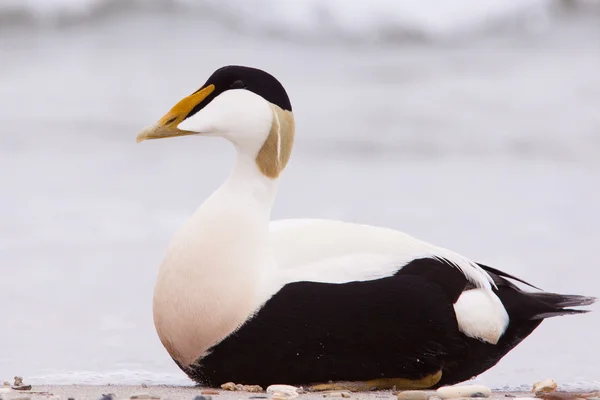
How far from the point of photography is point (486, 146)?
1089cm

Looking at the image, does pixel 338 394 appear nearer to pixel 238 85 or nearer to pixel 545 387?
pixel 545 387

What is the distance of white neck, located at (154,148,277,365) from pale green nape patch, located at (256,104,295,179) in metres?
0.03

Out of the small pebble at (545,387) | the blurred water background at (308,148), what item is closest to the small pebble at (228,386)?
the blurred water background at (308,148)

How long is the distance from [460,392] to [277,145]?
0.99m

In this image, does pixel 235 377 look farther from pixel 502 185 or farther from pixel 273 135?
pixel 502 185

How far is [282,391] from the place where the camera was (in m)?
3.51

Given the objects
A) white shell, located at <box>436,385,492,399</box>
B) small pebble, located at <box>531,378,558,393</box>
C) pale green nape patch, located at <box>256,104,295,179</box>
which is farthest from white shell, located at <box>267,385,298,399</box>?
small pebble, located at <box>531,378,558,393</box>

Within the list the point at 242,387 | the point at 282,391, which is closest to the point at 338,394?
the point at 282,391

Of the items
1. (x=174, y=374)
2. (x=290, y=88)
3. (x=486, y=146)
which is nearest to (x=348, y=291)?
(x=174, y=374)

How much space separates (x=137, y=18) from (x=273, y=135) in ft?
39.4

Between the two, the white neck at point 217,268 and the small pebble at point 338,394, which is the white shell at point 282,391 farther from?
the white neck at point 217,268

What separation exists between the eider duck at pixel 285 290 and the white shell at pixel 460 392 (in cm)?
19

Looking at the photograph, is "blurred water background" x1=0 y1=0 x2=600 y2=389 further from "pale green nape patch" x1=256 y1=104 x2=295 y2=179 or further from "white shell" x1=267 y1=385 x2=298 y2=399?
"pale green nape patch" x1=256 y1=104 x2=295 y2=179

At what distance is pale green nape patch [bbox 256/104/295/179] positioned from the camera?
3.77 meters
